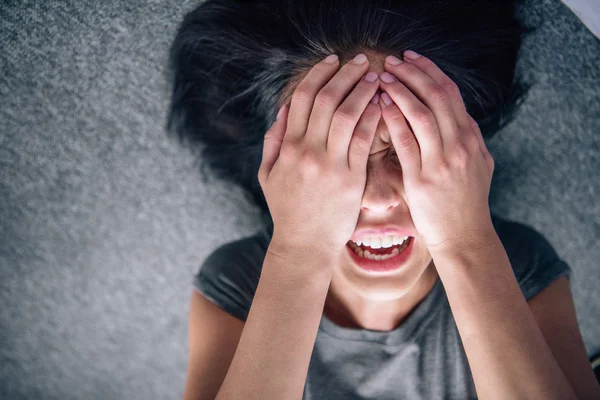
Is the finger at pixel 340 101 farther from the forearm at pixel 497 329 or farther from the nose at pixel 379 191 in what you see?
the forearm at pixel 497 329

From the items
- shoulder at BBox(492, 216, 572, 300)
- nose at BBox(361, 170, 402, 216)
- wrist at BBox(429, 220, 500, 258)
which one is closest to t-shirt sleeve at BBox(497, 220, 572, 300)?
shoulder at BBox(492, 216, 572, 300)

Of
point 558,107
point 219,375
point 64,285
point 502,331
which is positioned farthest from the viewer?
point 64,285

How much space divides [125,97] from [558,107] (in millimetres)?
931

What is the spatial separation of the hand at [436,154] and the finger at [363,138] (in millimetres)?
15

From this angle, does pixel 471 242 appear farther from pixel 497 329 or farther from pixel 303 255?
pixel 303 255

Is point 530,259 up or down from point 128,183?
up

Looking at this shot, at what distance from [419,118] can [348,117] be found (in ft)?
0.34

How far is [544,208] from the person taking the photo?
1064 mm

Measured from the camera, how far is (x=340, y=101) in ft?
2.24

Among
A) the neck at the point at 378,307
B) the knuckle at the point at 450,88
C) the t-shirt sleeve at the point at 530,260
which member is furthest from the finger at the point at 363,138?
the t-shirt sleeve at the point at 530,260

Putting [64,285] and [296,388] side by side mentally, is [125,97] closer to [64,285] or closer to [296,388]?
[64,285]

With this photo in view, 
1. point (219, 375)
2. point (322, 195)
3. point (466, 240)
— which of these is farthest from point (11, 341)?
point (466, 240)

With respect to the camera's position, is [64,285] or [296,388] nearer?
[296,388]

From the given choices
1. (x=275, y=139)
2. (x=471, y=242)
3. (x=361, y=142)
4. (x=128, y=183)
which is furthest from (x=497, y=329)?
(x=128, y=183)
